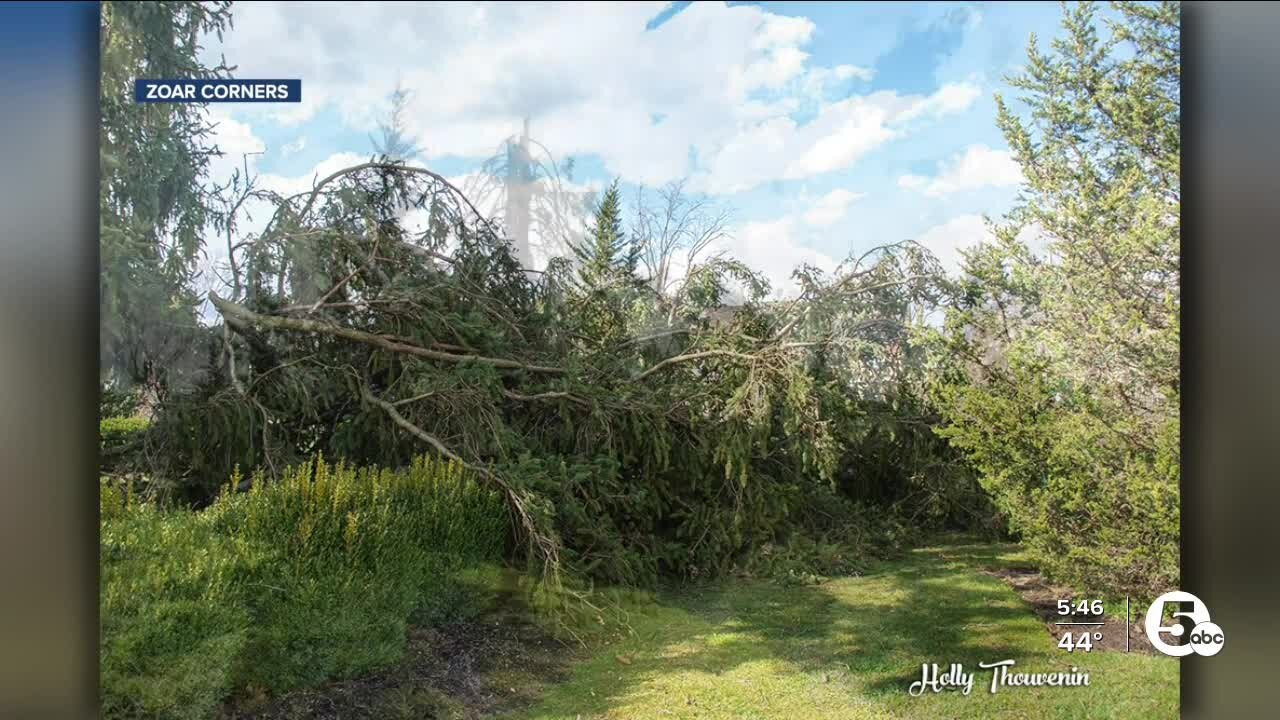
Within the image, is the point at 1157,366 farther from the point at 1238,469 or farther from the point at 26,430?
the point at 26,430

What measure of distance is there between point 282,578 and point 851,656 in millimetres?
2298

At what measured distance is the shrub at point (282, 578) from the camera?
3004mm

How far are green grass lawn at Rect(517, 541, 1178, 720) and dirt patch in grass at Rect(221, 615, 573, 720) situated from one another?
0.46 feet

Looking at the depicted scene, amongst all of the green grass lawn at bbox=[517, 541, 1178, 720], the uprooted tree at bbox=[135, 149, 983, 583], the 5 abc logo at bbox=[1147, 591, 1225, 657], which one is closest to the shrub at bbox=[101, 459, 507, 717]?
the uprooted tree at bbox=[135, 149, 983, 583]

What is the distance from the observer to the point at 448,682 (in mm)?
3264

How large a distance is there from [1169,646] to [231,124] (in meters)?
4.51

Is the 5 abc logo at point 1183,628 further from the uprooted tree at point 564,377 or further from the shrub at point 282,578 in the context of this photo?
the shrub at point 282,578

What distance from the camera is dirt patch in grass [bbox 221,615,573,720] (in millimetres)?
3092

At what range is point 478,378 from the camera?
3.63 metres

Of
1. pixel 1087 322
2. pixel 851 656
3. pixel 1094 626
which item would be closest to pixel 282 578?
pixel 851 656

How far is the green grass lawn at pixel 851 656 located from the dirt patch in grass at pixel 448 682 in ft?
0.46

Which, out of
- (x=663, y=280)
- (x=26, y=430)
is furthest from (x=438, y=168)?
(x=26, y=430)

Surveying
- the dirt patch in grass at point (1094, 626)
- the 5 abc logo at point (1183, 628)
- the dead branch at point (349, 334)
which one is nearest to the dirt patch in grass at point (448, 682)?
the dead branch at point (349, 334)

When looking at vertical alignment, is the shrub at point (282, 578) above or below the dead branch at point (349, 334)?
below
